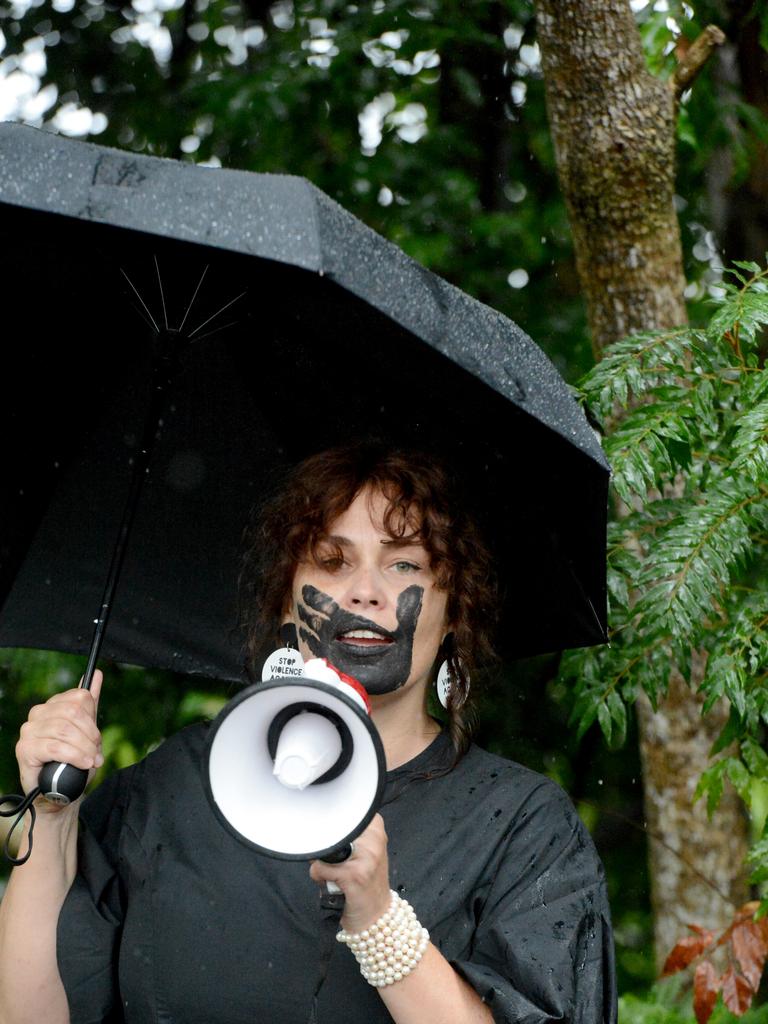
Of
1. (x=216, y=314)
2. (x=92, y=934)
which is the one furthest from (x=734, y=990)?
(x=216, y=314)

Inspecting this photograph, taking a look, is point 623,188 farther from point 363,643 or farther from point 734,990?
point 734,990

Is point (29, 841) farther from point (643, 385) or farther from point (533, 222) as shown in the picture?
point (533, 222)

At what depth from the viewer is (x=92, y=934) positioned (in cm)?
236

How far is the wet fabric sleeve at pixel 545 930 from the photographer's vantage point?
6.82ft

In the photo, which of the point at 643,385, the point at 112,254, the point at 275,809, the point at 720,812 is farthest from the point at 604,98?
the point at 275,809

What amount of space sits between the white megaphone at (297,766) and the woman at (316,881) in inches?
9.0

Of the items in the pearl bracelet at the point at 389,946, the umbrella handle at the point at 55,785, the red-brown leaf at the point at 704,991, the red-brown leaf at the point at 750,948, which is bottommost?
the red-brown leaf at the point at 704,991

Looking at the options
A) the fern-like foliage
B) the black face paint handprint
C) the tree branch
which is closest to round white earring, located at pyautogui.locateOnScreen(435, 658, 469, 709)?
the black face paint handprint

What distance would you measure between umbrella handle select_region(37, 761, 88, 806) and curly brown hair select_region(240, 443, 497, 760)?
1.81 ft

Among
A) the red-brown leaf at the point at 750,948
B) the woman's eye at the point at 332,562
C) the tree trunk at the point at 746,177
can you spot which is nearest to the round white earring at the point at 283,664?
the woman's eye at the point at 332,562

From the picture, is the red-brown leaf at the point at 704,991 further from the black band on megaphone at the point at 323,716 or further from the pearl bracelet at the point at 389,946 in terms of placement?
the black band on megaphone at the point at 323,716

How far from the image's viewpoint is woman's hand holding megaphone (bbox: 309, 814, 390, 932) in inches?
74.6

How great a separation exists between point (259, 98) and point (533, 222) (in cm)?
127

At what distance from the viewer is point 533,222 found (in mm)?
5570
